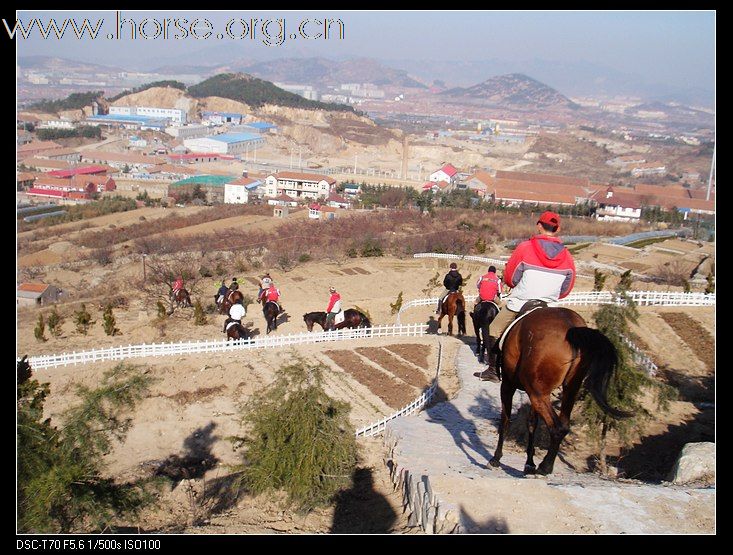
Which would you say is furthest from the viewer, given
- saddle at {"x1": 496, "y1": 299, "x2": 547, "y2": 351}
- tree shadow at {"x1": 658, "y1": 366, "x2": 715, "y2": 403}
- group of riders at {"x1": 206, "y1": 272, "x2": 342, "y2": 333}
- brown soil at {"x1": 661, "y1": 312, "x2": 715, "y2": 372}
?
brown soil at {"x1": 661, "y1": 312, "x2": 715, "y2": 372}

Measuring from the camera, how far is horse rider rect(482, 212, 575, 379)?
21.5 feet

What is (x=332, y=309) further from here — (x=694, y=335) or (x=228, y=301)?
(x=694, y=335)

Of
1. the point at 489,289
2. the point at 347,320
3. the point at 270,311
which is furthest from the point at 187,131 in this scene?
the point at 489,289

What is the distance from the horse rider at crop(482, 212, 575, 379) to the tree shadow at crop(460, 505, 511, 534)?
2039 mm

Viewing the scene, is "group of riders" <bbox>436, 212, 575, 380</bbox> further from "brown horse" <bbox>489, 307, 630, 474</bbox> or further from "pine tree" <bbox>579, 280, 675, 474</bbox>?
"pine tree" <bbox>579, 280, 675, 474</bbox>

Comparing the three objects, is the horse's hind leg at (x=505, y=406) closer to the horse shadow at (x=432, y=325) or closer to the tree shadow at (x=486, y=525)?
the tree shadow at (x=486, y=525)

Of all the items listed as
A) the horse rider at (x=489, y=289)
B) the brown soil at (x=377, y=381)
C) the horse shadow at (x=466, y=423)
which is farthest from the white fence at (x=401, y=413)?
the horse rider at (x=489, y=289)

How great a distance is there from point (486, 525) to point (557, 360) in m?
1.70

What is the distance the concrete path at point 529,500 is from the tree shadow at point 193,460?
138 inches

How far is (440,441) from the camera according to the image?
9484mm

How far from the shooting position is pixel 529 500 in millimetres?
6457

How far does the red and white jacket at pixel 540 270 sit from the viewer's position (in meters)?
6.57

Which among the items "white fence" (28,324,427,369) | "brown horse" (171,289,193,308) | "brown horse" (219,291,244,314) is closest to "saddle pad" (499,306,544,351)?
"white fence" (28,324,427,369)
